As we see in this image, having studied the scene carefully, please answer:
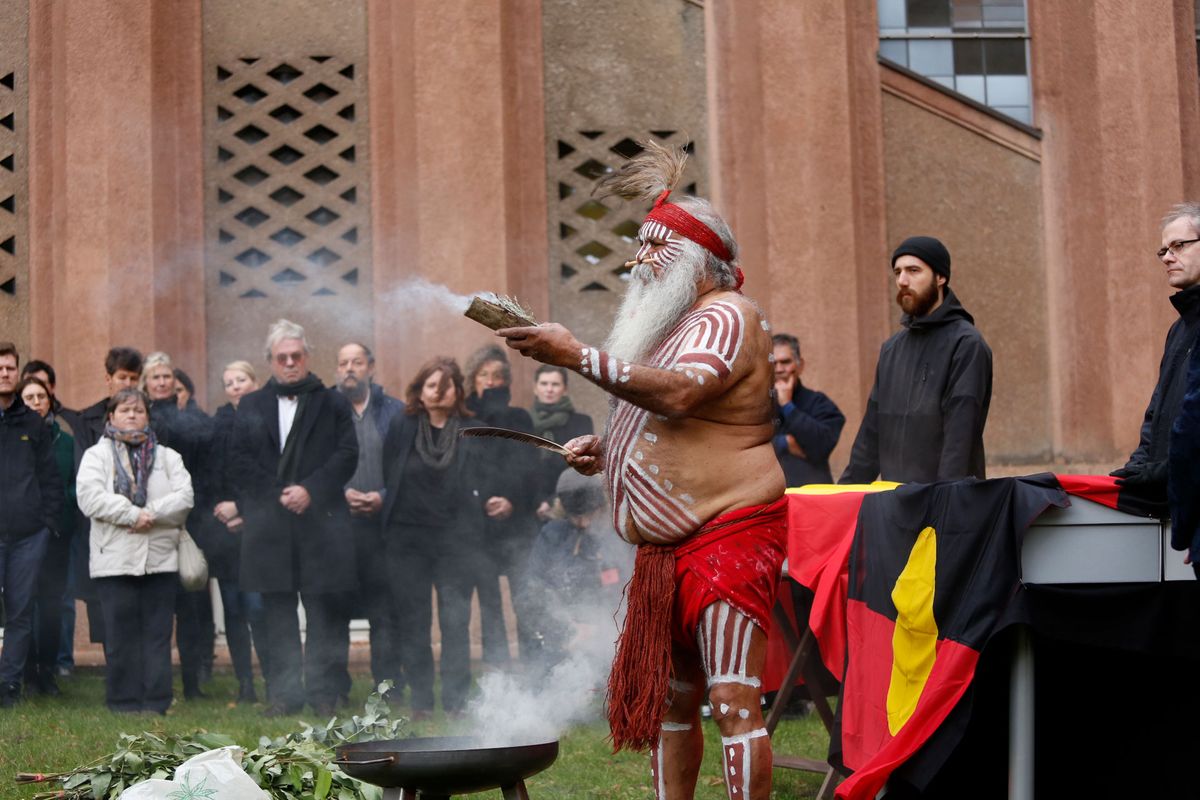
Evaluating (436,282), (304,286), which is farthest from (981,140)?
(304,286)

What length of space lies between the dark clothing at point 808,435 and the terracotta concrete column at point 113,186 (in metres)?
4.94

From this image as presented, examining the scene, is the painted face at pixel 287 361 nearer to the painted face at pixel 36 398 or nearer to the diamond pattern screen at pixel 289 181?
the painted face at pixel 36 398

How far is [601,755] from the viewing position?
6.96 metres

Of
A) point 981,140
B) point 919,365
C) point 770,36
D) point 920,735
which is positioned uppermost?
point 770,36

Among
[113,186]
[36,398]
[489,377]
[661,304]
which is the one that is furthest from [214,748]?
[113,186]

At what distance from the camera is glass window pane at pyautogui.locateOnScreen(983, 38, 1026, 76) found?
12.3 m

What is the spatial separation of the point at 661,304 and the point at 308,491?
4349mm

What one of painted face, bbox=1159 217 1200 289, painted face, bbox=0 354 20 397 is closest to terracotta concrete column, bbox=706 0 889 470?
painted face, bbox=0 354 20 397

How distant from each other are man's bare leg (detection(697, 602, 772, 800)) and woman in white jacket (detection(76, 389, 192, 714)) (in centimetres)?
481

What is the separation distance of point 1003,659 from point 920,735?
0.41 metres

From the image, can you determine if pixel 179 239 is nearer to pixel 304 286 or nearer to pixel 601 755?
pixel 304 286

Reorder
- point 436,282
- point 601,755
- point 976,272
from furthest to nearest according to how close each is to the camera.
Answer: point 976,272 < point 436,282 < point 601,755

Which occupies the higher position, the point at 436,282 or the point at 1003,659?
the point at 436,282

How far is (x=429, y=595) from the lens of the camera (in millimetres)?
8656
